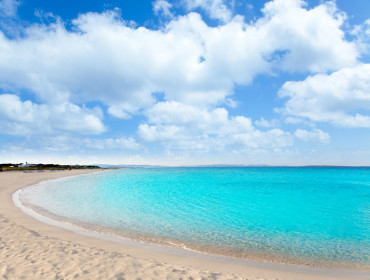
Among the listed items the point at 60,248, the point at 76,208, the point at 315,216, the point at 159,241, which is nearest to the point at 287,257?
the point at 159,241

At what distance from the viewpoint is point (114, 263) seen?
7.78 m

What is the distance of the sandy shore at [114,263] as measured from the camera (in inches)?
273

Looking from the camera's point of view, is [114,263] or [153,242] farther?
[153,242]

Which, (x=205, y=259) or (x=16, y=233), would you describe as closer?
(x=205, y=259)

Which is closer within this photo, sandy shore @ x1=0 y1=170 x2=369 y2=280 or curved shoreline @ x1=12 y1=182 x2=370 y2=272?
sandy shore @ x1=0 y1=170 x2=369 y2=280

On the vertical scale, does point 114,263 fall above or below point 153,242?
above

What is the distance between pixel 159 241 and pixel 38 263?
218 inches

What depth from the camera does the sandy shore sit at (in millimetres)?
6930

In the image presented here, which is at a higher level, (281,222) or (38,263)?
(38,263)

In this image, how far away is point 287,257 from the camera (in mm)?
9820

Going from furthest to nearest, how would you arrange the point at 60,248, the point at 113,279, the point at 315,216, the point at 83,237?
1. the point at 315,216
2. the point at 83,237
3. the point at 60,248
4. the point at 113,279

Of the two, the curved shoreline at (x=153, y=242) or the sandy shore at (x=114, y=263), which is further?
the curved shoreline at (x=153, y=242)

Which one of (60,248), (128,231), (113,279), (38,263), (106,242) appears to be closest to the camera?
(113,279)

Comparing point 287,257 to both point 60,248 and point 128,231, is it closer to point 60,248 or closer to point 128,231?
point 128,231
